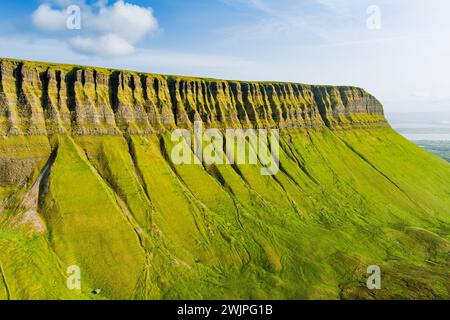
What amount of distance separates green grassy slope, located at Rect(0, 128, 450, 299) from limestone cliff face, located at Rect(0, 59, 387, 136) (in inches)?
294

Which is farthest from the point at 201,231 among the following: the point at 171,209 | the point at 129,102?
the point at 129,102

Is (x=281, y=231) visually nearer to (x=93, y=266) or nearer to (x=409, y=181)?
Result: (x=93, y=266)

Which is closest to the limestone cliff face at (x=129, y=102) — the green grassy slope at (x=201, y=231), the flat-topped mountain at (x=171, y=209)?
the flat-topped mountain at (x=171, y=209)

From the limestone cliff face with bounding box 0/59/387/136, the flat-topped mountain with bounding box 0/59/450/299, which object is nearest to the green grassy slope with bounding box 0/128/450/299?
the flat-topped mountain with bounding box 0/59/450/299

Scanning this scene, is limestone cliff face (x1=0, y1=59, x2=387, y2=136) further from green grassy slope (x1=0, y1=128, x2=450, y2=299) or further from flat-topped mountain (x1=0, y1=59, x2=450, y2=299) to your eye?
green grassy slope (x1=0, y1=128, x2=450, y2=299)

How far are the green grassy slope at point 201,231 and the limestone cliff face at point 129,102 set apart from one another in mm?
7457

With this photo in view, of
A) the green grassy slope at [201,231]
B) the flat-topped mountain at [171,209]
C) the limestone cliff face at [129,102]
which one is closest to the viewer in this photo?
the green grassy slope at [201,231]

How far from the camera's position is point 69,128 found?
111188mm

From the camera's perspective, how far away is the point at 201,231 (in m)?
102

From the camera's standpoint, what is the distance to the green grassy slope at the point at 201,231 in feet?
268

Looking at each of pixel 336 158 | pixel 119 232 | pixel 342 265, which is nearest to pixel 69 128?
pixel 119 232

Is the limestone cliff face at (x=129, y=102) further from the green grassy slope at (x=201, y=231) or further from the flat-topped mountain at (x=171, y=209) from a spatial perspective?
the green grassy slope at (x=201, y=231)
